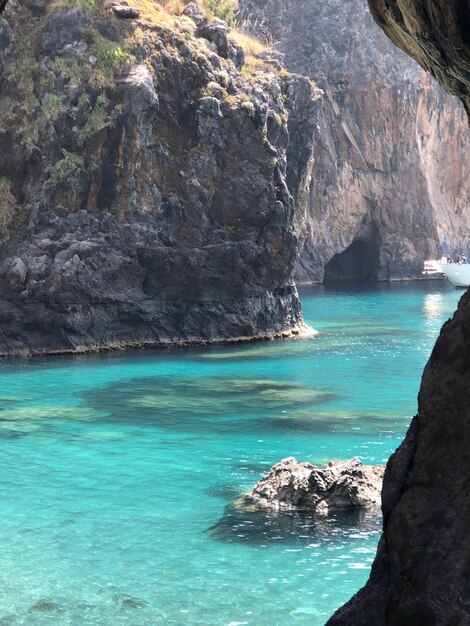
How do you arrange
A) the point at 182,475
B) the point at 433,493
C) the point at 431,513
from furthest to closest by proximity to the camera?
the point at 182,475 < the point at 433,493 < the point at 431,513

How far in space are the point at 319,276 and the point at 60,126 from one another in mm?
53959

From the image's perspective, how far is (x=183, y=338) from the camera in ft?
173

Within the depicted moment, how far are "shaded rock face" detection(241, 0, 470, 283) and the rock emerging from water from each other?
75.6 metres

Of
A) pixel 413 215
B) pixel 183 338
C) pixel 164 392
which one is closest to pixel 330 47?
pixel 413 215

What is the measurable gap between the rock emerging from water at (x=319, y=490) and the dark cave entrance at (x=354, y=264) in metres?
85.5

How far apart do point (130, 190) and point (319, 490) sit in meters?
32.0

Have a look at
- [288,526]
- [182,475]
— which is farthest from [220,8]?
[288,526]

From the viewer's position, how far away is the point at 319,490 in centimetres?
2253

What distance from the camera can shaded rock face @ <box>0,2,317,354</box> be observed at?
50125mm

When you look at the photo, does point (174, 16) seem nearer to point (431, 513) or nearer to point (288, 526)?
point (288, 526)

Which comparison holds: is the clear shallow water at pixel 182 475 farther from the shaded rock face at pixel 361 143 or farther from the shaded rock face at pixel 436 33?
the shaded rock face at pixel 361 143

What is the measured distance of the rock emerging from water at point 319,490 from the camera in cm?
2231

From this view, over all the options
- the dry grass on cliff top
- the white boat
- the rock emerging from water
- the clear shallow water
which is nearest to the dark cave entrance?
the white boat

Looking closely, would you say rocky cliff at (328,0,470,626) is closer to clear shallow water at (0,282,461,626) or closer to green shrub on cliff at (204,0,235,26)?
clear shallow water at (0,282,461,626)
